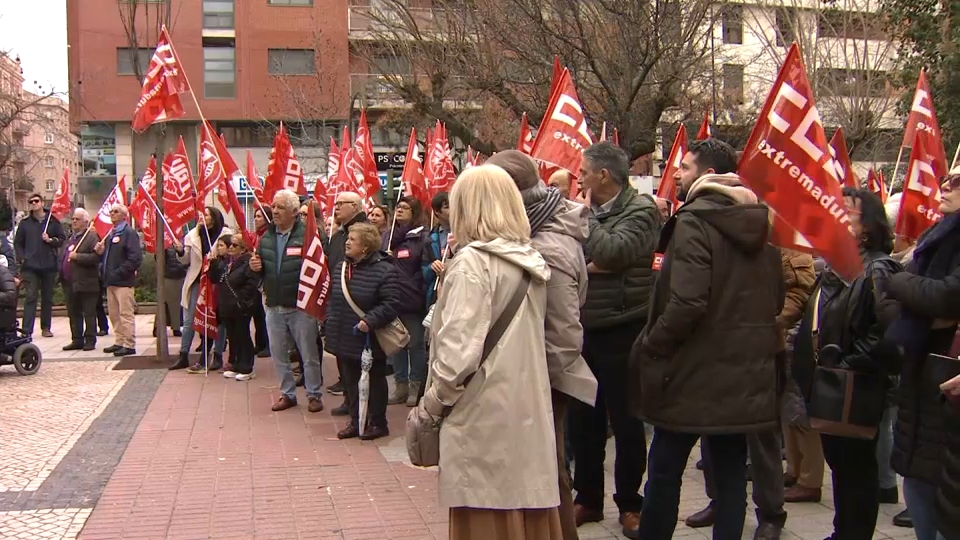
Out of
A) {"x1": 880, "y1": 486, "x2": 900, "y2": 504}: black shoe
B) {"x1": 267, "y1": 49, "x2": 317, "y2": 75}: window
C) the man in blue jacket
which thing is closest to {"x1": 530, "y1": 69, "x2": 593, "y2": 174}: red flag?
{"x1": 880, "y1": 486, "x2": 900, "y2": 504}: black shoe

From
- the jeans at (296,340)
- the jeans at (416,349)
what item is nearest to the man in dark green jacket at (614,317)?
the jeans at (416,349)

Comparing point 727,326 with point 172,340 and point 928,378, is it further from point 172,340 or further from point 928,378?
point 172,340

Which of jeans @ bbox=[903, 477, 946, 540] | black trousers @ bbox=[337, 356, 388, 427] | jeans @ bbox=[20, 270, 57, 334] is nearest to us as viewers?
jeans @ bbox=[903, 477, 946, 540]

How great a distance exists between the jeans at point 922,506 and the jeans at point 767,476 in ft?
2.79

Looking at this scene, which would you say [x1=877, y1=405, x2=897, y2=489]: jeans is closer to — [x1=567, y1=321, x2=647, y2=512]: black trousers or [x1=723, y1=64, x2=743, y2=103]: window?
[x1=567, y1=321, x2=647, y2=512]: black trousers

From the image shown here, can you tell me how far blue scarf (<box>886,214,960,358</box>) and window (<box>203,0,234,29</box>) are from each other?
4145 centimetres

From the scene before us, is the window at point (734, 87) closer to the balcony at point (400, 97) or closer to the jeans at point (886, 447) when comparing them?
the balcony at point (400, 97)

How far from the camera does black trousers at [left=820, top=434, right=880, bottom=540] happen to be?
4.22 meters

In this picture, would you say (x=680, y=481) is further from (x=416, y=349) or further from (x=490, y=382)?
(x=416, y=349)

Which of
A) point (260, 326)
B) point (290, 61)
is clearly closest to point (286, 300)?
point (260, 326)

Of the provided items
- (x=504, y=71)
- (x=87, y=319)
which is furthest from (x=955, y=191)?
(x=87, y=319)

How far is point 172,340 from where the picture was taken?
47.8ft

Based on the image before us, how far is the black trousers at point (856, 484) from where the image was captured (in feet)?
13.8

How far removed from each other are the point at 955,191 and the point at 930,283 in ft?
1.38
